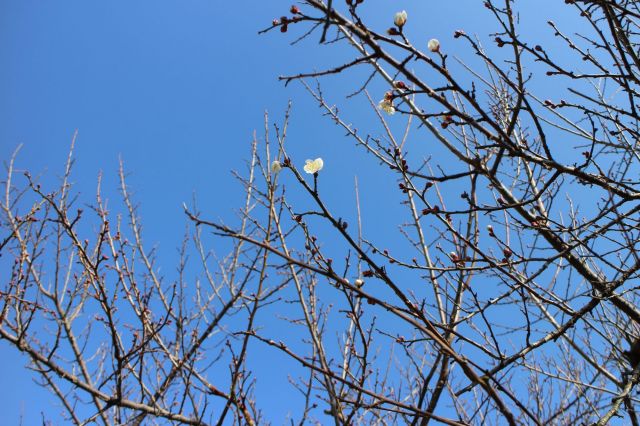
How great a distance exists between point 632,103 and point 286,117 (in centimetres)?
255

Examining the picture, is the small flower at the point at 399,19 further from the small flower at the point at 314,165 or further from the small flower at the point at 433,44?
the small flower at the point at 314,165

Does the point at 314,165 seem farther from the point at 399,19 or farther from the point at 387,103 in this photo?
the point at 399,19

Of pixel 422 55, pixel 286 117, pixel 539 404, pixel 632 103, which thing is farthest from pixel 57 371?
pixel 539 404

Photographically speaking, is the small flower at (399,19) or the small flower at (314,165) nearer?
the small flower at (399,19)

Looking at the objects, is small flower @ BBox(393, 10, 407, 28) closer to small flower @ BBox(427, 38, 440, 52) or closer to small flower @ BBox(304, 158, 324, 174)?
small flower @ BBox(427, 38, 440, 52)

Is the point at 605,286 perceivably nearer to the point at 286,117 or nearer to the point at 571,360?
the point at 286,117

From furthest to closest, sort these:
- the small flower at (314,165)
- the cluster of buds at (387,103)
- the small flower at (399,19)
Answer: the small flower at (314,165) < the cluster of buds at (387,103) < the small flower at (399,19)

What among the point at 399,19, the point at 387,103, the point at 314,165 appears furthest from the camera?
the point at 314,165

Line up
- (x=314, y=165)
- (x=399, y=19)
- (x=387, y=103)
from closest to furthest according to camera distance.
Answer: (x=399, y=19) → (x=387, y=103) → (x=314, y=165)

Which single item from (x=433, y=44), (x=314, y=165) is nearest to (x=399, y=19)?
(x=433, y=44)

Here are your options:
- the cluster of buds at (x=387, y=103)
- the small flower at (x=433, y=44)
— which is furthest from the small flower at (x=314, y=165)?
the small flower at (x=433, y=44)

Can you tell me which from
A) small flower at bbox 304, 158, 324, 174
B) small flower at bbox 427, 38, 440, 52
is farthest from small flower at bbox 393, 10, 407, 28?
small flower at bbox 304, 158, 324, 174

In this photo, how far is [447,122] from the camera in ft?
6.04

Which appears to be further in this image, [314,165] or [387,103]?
[314,165]
